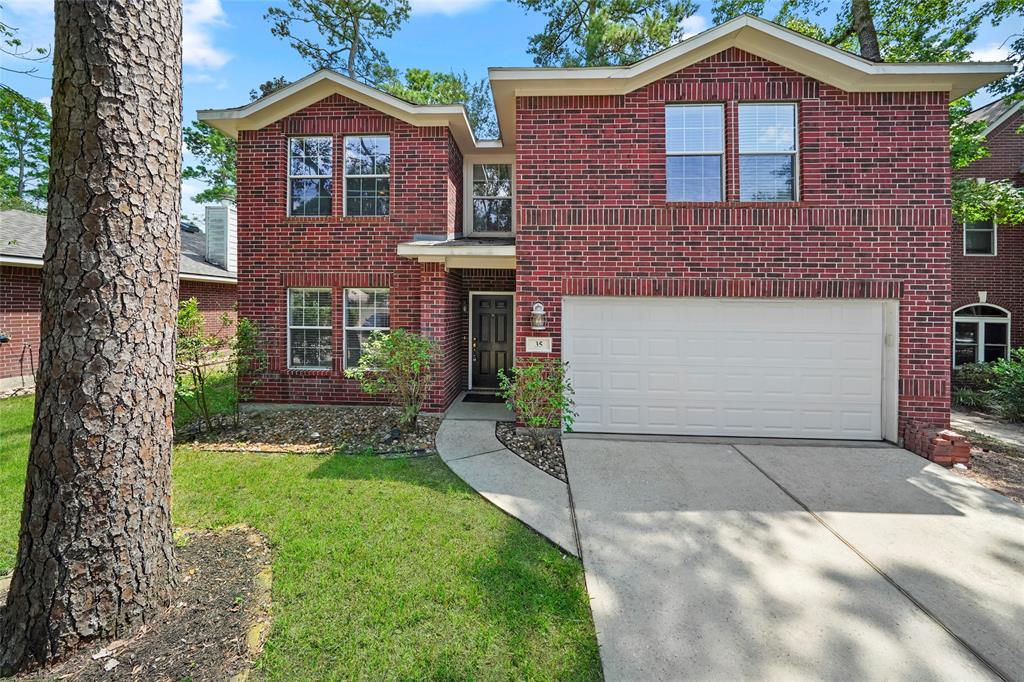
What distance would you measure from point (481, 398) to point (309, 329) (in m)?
3.48

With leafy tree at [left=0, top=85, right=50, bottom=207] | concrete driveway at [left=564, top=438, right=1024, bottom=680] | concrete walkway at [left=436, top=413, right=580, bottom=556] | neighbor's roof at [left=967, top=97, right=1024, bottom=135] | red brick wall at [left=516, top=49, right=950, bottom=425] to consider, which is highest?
leafy tree at [left=0, top=85, right=50, bottom=207]

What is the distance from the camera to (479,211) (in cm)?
936

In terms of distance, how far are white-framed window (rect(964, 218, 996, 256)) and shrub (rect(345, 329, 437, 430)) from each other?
1480cm

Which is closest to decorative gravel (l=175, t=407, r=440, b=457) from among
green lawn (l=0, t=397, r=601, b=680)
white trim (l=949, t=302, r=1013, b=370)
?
green lawn (l=0, t=397, r=601, b=680)

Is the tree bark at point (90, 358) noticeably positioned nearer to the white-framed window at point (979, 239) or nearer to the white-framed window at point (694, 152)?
the white-framed window at point (694, 152)

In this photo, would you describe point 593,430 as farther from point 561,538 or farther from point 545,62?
point 545,62

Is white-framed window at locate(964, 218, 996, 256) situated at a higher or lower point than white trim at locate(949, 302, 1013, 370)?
higher

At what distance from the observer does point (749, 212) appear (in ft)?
20.0

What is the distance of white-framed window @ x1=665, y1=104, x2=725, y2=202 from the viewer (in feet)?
20.5

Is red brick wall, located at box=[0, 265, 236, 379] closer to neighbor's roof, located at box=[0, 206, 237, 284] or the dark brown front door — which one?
neighbor's roof, located at box=[0, 206, 237, 284]

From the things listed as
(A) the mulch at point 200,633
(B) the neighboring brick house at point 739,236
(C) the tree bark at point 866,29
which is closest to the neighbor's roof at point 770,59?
(B) the neighboring brick house at point 739,236

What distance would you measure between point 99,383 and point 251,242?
6.38 m

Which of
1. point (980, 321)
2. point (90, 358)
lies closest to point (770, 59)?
point (90, 358)

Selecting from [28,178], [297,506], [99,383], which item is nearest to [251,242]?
[297,506]
